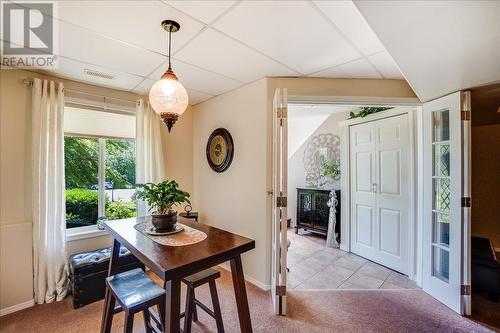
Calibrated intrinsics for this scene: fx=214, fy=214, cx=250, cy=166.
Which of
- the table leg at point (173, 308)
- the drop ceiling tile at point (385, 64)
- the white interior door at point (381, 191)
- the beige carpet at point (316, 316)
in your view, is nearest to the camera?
the table leg at point (173, 308)

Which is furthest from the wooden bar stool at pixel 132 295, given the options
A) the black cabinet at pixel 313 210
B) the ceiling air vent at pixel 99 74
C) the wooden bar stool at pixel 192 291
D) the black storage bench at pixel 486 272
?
the black cabinet at pixel 313 210

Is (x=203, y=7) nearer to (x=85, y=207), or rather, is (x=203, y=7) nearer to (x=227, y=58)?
(x=227, y=58)

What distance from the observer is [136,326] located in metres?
1.88

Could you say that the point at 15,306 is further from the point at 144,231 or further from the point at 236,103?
the point at 236,103

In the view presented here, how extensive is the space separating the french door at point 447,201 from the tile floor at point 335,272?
1.49ft

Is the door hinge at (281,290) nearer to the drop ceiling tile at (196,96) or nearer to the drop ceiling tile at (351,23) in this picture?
the drop ceiling tile at (351,23)

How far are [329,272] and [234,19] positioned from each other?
3.14 m

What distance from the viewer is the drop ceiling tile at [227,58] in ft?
6.00

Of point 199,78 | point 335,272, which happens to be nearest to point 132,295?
point 199,78

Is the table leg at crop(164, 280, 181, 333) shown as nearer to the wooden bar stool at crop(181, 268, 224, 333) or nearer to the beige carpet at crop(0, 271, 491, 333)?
the wooden bar stool at crop(181, 268, 224, 333)

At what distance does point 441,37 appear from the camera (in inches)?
55.0

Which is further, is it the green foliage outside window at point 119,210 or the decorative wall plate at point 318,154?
the decorative wall plate at point 318,154

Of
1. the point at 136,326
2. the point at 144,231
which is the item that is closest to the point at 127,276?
the point at 144,231

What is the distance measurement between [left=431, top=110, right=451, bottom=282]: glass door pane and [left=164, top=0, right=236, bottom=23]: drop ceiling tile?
98.4 inches
